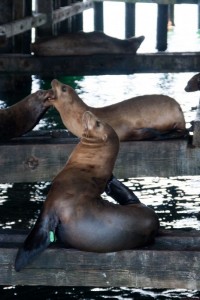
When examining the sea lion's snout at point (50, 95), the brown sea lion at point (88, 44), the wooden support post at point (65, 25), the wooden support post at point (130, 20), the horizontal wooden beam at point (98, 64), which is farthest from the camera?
the wooden support post at point (130, 20)

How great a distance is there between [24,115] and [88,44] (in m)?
4.57

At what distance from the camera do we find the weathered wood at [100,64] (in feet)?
A: 33.7

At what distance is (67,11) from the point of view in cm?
1712

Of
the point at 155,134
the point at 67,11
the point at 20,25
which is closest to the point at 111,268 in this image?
the point at 155,134

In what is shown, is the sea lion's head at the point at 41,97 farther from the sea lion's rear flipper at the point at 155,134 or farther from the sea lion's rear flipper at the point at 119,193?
the sea lion's rear flipper at the point at 119,193

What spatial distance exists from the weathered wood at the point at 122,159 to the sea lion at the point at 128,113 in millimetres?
379

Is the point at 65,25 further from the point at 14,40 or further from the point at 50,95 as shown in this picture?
the point at 50,95

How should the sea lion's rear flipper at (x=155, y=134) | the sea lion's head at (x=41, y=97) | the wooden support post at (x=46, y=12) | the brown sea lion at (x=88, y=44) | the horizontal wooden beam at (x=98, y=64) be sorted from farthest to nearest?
the wooden support post at (x=46, y=12) → the brown sea lion at (x=88, y=44) → the horizontal wooden beam at (x=98, y=64) → the sea lion's head at (x=41, y=97) → the sea lion's rear flipper at (x=155, y=134)

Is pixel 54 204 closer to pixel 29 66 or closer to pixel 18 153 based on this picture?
pixel 18 153

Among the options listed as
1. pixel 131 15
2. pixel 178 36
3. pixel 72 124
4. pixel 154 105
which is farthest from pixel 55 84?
pixel 178 36

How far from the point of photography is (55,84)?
22.4ft

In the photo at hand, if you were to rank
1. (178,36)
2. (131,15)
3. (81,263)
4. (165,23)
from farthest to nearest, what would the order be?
(178,36) → (131,15) → (165,23) → (81,263)

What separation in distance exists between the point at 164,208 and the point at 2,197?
1522 mm

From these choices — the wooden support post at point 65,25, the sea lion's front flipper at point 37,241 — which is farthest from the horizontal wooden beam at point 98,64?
the wooden support post at point 65,25
